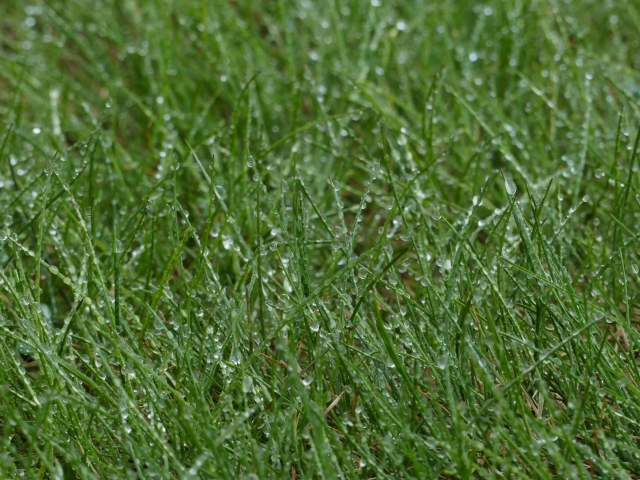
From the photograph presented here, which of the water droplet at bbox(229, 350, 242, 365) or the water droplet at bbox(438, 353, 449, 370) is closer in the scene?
the water droplet at bbox(438, 353, 449, 370)

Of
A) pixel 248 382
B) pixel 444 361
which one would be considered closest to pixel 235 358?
pixel 248 382

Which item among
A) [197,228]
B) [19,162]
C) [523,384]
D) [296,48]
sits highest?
[296,48]

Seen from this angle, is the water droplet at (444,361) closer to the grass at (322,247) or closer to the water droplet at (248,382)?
the grass at (322,247)

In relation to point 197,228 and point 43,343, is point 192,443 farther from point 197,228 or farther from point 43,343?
point 197,228

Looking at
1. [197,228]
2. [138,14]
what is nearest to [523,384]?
[197,228]

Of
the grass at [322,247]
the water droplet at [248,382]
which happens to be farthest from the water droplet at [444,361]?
the water droplet at [248,382]

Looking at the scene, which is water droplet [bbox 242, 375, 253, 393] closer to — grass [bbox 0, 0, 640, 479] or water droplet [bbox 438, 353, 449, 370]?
grass [bbox 0, 0, 640, 479]

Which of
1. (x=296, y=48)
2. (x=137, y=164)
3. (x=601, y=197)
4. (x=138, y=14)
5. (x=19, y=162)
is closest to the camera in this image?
(x=601, y=197)

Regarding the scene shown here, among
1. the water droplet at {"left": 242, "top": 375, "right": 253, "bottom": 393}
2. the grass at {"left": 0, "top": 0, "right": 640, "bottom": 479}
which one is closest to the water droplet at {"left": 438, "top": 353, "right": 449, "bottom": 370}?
the grass at {"left": 0, "top": 0, "right": 640, "bottom": 479}
